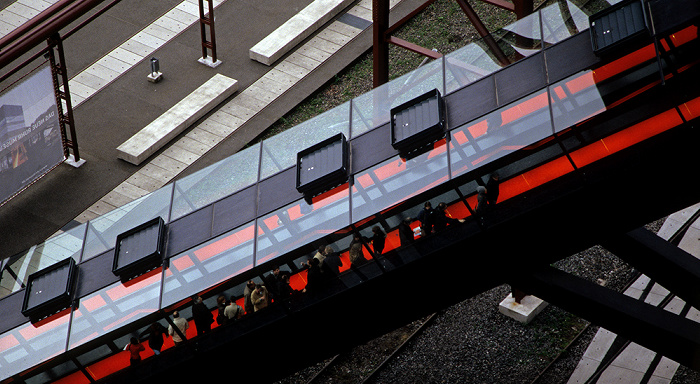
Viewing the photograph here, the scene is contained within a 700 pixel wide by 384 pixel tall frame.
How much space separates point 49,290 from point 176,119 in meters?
12.9

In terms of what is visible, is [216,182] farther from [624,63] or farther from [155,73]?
[155,73]

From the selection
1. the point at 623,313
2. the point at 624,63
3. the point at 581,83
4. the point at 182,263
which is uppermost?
the point at 624,63

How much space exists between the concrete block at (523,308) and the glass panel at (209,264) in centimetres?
862

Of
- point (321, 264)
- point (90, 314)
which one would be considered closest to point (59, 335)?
point (90, 314)

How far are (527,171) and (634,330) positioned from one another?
3668 millimetres

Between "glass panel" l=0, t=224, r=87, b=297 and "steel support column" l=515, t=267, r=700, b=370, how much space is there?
8.44m

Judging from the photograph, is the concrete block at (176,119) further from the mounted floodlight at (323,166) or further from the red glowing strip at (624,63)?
the red glowing strip at (624,63)

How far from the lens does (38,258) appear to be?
17.7 meters

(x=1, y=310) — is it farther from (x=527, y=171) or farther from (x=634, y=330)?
(x=634, y=330)

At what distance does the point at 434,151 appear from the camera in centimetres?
1596

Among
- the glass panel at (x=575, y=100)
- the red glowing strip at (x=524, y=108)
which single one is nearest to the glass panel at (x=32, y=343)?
the red glowing strip at (x=524, y=108)

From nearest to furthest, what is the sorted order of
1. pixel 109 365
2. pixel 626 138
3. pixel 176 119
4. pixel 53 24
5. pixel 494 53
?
pixel 626 138, pixel 109 365, pixel 494 53, pixel 53 24, pixel 176 119

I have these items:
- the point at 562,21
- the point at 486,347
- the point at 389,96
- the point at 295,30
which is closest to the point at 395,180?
the point at 389,96

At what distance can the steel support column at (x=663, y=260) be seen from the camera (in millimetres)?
16188
